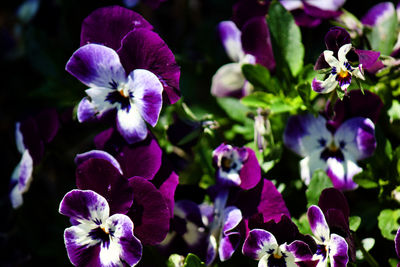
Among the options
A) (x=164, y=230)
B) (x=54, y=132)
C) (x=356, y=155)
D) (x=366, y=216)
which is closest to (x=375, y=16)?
(x=356, y=155)

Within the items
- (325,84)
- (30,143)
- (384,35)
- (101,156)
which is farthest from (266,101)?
(30,143)

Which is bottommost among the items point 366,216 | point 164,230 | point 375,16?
point 366,216

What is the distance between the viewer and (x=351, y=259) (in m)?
1.14

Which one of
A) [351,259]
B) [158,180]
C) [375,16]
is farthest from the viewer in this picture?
[375,16]

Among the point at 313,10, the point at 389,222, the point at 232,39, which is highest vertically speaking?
the point at 313,10

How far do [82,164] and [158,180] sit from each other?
7.7 inches

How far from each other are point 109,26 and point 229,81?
1.40ft

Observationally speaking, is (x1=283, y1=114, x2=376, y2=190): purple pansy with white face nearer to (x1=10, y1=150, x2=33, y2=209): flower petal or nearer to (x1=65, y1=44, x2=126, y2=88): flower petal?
(x1=65, y1=44, x2=126, y2=88): flower petal

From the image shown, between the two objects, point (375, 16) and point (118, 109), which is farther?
point (375, 16)

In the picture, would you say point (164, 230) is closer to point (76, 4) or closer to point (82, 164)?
point (82, 164)

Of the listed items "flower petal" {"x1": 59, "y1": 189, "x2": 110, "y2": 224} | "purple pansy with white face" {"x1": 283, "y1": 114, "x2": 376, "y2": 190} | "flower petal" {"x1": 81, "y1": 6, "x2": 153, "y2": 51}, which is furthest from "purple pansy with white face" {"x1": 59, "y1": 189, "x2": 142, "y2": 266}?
"purple pansy with white face" {"x1": 283, "y1": 114, "x2": 376, "y2": 190}

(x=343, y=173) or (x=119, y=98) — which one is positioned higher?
(x=119, y=98)

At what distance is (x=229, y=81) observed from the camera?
58.9 inches

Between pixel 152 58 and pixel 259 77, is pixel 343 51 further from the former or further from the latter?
pixel 152 58
